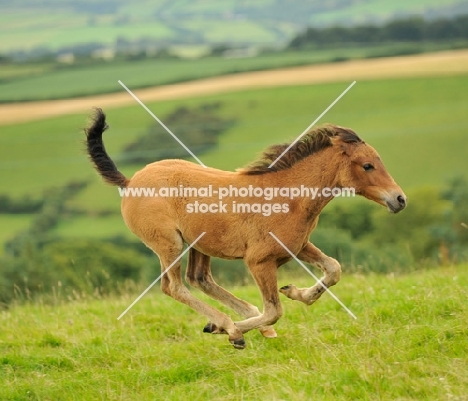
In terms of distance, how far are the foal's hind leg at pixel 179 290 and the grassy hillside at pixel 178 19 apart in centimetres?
6555

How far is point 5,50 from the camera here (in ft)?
232

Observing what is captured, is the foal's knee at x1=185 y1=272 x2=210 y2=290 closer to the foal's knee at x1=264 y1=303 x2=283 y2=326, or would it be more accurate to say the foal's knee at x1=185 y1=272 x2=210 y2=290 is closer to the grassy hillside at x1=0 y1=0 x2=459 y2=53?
the foal's knee at x1=264 y1=303 x2=283 y2=326

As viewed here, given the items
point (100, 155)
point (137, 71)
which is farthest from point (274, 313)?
point (137, 71)

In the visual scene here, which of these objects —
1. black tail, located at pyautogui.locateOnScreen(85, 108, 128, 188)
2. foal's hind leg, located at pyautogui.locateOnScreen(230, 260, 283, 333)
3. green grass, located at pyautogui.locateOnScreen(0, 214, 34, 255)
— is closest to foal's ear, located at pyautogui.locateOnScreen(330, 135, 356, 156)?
foal's hind leg, located at pyautogui.locateOnScreen(230, 260, 283, 333)

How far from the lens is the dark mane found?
7.88 meters

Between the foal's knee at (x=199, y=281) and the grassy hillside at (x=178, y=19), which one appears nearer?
the foal's knee at (x=199, y=281)

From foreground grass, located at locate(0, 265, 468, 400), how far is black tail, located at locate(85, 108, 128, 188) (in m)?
1.75

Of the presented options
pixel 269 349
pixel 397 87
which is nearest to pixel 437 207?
pixel 397 87

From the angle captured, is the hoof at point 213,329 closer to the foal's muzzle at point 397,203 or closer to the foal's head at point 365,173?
the foal's head at point 365,173

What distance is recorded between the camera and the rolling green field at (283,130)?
45.9 meters

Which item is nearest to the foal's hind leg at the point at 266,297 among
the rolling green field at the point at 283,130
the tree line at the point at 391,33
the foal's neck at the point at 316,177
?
the foal's neck at the point at 316,177

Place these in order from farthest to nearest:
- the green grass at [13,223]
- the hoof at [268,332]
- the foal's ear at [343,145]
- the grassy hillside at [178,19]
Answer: the grassy hillside at [178,19]
the green grass at [13,223]
the hoof at [268,332]
the foal's ear at [343,145]

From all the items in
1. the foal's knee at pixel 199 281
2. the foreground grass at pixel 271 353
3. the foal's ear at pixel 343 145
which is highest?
the foal's ear at pixel 343 145

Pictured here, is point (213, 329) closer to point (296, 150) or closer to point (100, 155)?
point (296, 150)
